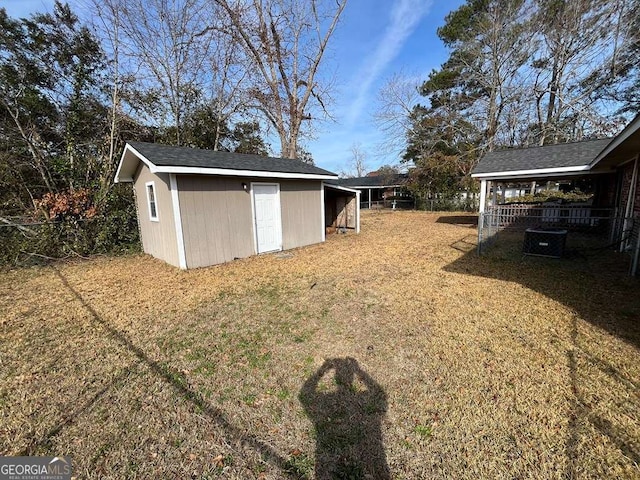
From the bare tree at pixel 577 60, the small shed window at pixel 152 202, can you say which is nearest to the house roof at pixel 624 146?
the small shed window at pixel 152 202

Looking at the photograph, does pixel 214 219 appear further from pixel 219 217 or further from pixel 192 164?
pixel 192 164

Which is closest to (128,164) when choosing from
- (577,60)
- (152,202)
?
(152,202)

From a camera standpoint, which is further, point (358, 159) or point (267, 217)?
point (358, 159)

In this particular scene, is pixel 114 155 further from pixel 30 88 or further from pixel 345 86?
pixel 345 86

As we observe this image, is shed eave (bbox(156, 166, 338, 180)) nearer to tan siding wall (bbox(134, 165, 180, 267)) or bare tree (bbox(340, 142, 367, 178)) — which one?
tan siding wall (bbox(134, 165, 180, 267))

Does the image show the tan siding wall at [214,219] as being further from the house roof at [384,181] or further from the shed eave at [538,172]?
the house roof at [384,181]

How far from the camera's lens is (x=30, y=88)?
10.1 meters

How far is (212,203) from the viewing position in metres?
7.15

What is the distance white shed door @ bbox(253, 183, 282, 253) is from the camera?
8172mm

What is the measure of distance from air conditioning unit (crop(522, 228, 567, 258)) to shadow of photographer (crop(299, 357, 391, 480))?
6944 mm

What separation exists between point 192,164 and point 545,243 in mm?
9171

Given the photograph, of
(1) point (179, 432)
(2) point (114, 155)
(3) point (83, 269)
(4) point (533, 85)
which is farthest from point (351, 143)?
(1) point (179, 432)

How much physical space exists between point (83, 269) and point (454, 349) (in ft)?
27.9

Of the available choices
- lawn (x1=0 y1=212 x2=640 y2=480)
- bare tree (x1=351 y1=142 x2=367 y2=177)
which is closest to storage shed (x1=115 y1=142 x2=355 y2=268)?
lawn (x1=0 y1=212 x2=640 y2=480)
